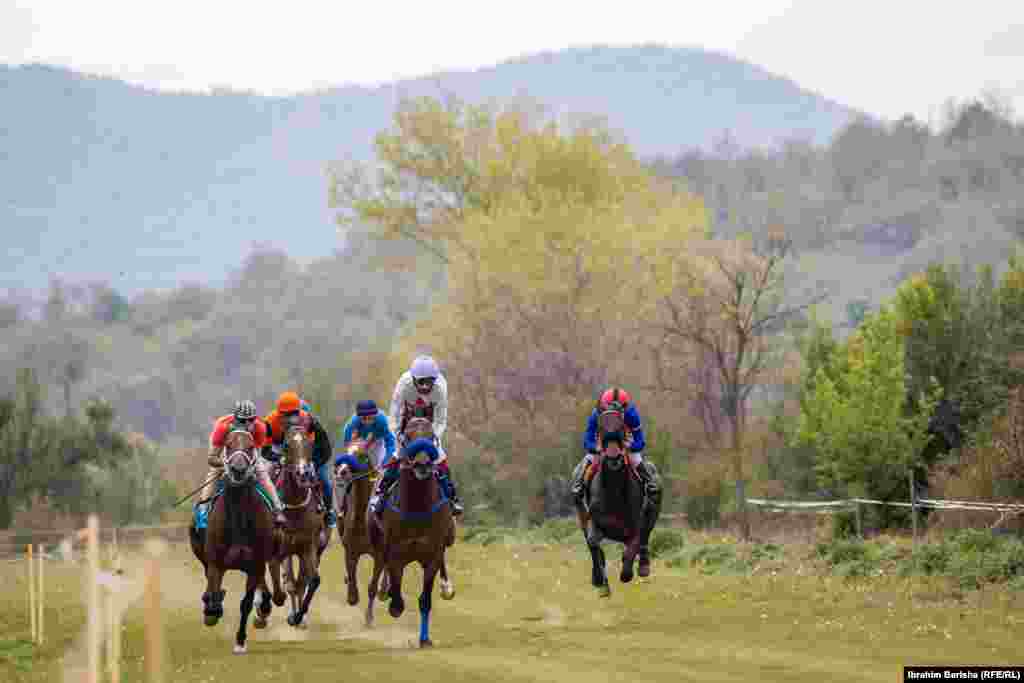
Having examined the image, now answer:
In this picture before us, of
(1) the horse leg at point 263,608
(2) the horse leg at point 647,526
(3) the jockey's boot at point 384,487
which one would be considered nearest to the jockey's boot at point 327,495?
(1) the horse leg at point 263,608

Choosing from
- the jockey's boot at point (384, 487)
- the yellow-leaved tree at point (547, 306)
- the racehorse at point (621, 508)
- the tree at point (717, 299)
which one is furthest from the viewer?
the yellow-leaved tree at point (547, 306)

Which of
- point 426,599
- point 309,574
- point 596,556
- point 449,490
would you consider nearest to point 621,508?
point 596,556

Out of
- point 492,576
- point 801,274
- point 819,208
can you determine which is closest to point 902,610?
point 492,576

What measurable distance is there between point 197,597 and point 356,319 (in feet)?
534

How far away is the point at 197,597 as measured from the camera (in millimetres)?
32906

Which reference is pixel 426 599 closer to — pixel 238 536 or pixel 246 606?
pixel 246 606

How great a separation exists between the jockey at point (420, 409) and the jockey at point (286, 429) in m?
1.85

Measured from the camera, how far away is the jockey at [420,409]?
68.4 feet

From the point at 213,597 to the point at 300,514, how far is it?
291 cm

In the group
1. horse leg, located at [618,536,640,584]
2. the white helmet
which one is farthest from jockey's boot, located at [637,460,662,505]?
the white helmet

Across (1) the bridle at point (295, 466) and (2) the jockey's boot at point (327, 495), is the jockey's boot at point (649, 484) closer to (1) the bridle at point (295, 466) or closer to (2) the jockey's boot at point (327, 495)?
(1) the bridle at point (295, 466)

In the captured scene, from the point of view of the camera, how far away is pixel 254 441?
2062cm

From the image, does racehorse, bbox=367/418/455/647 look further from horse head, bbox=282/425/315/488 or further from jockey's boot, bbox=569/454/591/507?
jockey's boot, bbox=569/454/591/507

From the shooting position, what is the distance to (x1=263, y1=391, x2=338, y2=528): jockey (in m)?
22.8
